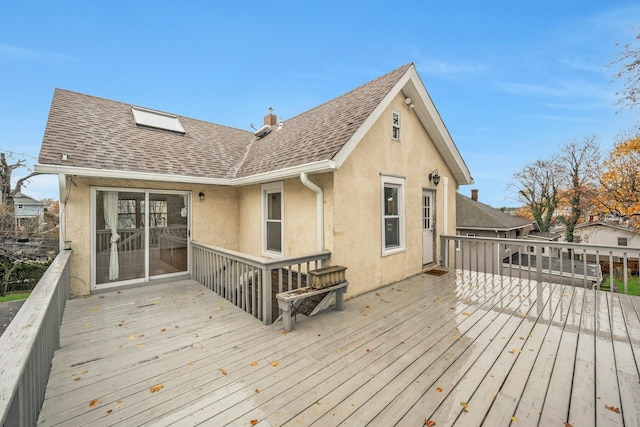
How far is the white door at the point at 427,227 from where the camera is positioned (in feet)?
24.8

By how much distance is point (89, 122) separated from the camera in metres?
6.67

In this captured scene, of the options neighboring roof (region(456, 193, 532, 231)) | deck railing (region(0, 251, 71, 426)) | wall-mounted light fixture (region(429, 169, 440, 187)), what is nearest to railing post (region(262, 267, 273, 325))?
deck railing (region(0, 251, 71, 426))

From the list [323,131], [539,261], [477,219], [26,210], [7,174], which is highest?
[7,174]

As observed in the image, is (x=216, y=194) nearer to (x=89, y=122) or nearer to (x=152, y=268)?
(x=152, y=268)

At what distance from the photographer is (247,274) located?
4.30m

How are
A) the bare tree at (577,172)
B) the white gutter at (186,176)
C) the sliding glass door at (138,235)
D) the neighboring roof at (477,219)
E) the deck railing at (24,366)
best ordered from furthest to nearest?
the bare tree at (577,172) < the neighboring roof at (477,219) < the sliding glass door at (138,235) < the white gutter at (186,176) < the deck railing at (24,366)

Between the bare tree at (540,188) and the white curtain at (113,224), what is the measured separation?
35.4 m

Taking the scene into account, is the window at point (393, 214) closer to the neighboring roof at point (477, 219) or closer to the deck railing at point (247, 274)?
the deck railing at point (247, 274)

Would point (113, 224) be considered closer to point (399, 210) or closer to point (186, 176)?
point (186, 176)

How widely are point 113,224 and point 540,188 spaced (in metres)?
37.2

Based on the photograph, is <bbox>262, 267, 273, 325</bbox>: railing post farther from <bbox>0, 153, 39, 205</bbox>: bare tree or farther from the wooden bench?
<bbox>0, 153, 39, 205</bbox>: bare tree

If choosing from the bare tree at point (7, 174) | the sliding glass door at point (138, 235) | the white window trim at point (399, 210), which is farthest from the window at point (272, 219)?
the bare tree at point (7, 174)

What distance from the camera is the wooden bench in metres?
3.80

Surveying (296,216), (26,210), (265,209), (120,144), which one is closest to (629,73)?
(296,216)
